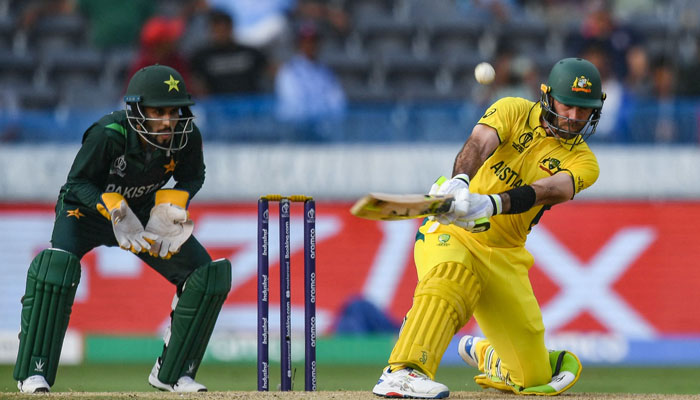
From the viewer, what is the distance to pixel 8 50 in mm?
11094

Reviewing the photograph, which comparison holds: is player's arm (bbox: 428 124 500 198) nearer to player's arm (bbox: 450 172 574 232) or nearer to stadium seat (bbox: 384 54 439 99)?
player's arm (bbox: 450 172 574 232)

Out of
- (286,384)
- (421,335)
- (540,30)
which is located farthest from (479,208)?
(540,30)

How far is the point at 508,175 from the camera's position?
18.4 feet

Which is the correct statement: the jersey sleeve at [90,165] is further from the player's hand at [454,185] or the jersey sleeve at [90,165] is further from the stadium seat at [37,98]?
the stadium seat at [37,98]

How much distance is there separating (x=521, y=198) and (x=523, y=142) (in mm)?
531

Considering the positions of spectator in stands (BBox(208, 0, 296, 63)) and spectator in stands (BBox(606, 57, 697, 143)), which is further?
spectator in stands (BBox(208, 0, 296, 63))

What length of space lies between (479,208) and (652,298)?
5.65 metres

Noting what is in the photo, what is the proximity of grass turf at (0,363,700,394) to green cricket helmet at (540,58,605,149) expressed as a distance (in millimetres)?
2208

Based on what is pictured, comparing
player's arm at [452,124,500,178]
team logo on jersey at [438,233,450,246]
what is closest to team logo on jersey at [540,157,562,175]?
player's arm at [452,124,500,178]

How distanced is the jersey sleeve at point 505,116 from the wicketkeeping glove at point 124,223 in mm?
1725

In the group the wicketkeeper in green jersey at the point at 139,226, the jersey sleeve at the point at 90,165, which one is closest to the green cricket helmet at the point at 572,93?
the wicketkeeper in green jersey at the point at 139,226

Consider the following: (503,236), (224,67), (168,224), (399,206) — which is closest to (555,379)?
(503,236)

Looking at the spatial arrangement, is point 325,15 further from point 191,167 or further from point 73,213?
point 73,213

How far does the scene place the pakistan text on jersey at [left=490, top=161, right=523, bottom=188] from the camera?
560 cm
